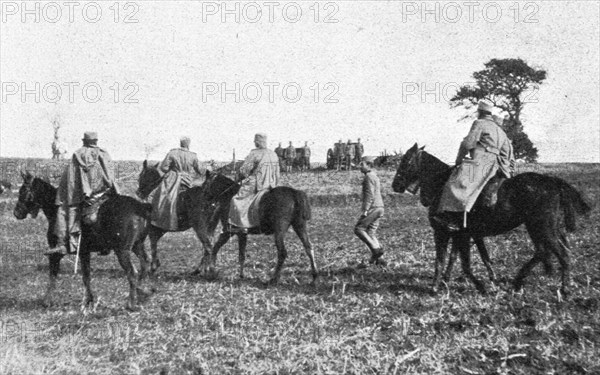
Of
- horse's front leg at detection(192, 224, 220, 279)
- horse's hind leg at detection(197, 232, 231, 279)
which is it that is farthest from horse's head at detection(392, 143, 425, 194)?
horse's front leg at detection(192, 224, 220, 279)

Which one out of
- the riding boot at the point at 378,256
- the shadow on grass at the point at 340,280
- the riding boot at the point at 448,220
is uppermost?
the riding boot at the point at 448,220

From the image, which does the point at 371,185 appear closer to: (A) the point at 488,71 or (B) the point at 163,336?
(B) the point at 163,336

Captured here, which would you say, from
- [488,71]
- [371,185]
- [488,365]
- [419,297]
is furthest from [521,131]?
[488,365]

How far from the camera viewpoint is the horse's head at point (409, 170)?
31.3ft

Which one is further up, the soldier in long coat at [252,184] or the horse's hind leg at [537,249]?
the soldier in long coat at [252,184]

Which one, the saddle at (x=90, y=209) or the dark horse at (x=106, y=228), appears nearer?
the dark horse at (x=106, y=228)

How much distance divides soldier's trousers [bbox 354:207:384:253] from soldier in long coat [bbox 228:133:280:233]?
5.84 feet

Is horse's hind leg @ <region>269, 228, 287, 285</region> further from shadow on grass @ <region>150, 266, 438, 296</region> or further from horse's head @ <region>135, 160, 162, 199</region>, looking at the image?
horse's head @ <region>135, 160, 162, 199</region>

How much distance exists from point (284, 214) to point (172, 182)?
2.91m

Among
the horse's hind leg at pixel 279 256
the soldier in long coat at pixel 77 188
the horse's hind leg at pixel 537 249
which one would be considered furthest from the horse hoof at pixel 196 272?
the horse's hind leg at pixel 537 249

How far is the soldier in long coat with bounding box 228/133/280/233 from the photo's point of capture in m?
10.2

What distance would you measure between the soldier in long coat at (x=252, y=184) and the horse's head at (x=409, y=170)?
7.30 ft

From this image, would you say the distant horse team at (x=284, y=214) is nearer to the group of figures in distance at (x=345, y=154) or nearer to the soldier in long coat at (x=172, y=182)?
the soldier in long coat at (x=172, y=182)

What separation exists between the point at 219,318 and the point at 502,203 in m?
4.19
